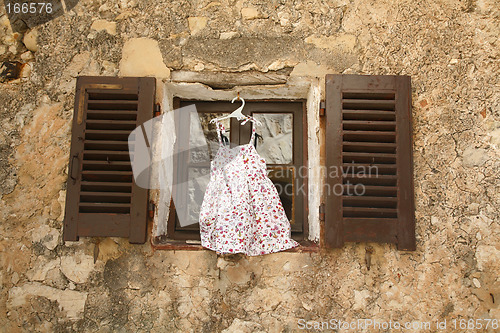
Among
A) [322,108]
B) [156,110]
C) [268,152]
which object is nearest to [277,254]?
[268,152]

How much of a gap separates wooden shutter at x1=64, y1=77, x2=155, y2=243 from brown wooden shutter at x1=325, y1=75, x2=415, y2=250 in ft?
3.92

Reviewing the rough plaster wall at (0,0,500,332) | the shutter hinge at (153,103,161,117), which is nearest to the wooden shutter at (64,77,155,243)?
the shutter hinge at (153,103,161,117)

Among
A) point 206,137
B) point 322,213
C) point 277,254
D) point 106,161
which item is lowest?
point 277,254

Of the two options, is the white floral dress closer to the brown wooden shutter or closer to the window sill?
the window sill

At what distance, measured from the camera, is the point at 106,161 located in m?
2.17

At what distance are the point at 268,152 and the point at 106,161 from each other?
113 centimetres

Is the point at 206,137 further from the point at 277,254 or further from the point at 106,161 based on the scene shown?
the point at 277,254

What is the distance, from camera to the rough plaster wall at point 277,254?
2113 millimetres

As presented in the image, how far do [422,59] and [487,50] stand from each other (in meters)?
0.42

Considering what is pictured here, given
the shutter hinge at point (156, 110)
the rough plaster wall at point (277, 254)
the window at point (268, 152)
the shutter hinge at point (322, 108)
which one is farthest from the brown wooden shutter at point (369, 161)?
the shutter hinge at point (156, 110)

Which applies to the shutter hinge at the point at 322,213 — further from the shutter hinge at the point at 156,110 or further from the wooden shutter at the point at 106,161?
the shutter hinge at the point at 156,110

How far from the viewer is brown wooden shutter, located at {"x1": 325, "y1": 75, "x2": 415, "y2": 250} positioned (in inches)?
81.7

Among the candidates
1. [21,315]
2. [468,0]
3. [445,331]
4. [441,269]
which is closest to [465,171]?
[441,269]

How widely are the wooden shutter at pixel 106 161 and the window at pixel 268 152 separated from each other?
354 millimetres
